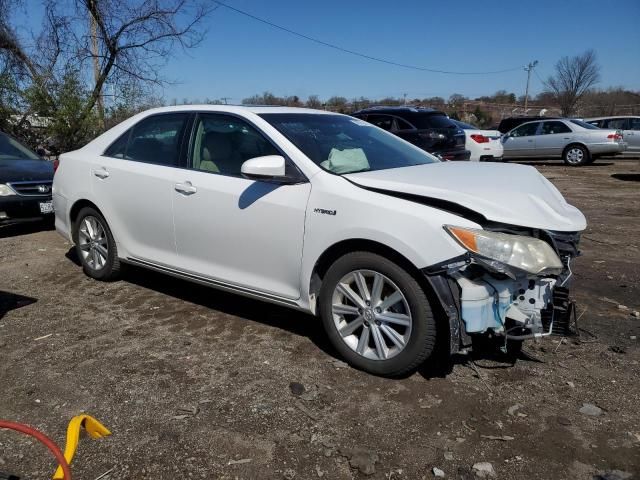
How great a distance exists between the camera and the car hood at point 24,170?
24.4 feet

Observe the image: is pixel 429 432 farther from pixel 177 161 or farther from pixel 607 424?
pixel 177 161

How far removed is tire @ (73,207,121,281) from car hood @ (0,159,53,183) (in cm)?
285

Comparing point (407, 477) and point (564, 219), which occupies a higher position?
point (564, 219)

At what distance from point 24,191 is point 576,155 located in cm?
1560

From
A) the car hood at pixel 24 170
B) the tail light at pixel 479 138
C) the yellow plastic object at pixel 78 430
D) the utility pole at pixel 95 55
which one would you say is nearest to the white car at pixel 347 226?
the yellow plastic object at pixel 78 430

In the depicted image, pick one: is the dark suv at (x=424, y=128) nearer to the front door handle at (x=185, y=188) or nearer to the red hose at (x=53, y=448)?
the front door handle at (x=185, y=188)

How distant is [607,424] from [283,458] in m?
1.70

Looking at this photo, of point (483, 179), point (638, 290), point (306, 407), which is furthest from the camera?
point (638, 290)

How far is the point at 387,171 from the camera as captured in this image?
367 centimetres

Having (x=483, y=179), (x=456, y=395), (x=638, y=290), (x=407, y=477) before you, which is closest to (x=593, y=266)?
(x=638, y=290)

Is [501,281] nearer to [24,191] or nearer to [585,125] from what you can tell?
[24,191]

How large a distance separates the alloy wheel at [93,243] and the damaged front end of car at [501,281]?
3.35 metres

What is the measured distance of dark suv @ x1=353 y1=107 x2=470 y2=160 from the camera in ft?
36.7

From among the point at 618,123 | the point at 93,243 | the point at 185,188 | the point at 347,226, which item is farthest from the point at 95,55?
the point at 618,123
